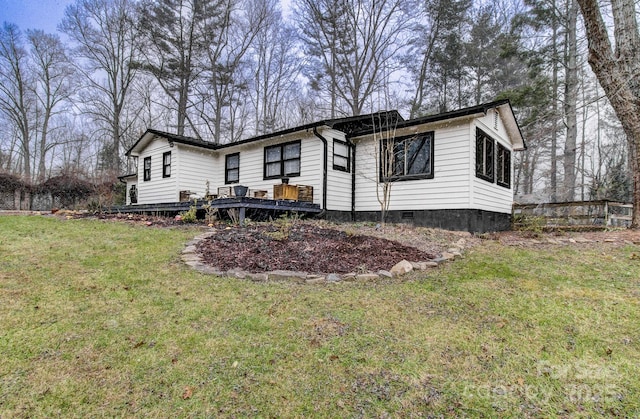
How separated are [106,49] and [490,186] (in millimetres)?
21436

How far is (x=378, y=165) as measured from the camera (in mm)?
9320

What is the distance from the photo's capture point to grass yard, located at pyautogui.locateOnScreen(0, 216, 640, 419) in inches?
74.4

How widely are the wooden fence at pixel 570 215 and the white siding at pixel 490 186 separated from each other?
0.56 m

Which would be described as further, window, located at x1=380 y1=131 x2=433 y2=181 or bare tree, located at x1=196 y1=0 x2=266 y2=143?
bare tree, located at x1=196 y1=0 x2=266 y2=143

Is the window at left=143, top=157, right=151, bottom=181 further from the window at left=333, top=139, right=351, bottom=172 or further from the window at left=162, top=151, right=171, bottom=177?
the window at left=333, top=139, right=351, bottom=172

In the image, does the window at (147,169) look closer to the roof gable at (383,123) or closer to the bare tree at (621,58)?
the roof gable at (383,123)

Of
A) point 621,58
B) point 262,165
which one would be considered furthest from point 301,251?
point 621,58

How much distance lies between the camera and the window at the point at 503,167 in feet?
33.0

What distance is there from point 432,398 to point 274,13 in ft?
70.0

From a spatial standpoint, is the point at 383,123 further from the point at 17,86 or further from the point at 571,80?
the point at 17,86

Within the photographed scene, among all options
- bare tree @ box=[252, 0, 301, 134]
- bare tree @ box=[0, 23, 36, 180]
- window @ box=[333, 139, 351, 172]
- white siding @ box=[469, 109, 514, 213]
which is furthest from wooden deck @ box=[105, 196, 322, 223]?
bare tree @ box=[0, 23, 36, 180]

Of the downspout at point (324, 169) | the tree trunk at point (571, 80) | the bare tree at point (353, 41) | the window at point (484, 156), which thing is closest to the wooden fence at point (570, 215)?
the window at point (484, 156)

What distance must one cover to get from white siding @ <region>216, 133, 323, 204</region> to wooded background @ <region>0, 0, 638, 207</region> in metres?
6.12

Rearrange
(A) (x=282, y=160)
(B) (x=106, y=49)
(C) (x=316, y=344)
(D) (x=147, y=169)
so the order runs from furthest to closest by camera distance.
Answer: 1. (B) (x=106, y=49)
2. (D) (x=147, y=169)
3. (A) (x=282, y=160)
4. (C) (x=316, y=344)
